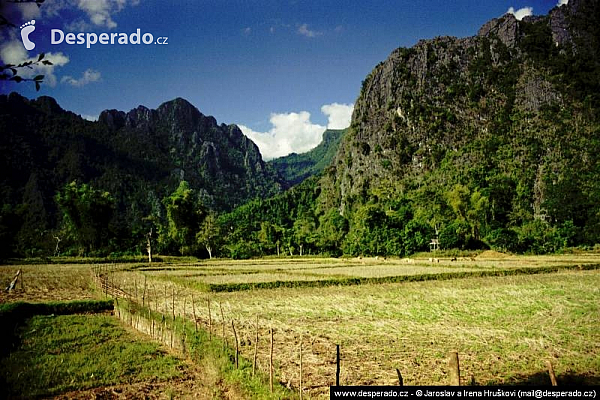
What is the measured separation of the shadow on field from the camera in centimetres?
720

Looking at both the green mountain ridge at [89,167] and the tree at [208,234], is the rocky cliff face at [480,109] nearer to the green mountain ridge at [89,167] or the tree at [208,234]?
the tree at [208,234]

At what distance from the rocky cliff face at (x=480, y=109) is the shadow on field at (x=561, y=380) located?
3067 inches

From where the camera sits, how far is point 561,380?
7383mm

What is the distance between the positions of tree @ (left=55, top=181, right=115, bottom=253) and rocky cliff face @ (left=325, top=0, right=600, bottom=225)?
68.5 m

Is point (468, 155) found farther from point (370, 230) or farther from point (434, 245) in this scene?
point (370, 230)

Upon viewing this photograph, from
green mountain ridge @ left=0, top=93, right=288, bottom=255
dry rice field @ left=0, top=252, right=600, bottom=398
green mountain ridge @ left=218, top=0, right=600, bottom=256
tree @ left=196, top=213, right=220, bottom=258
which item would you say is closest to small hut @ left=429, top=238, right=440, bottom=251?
green mountain ridge @ left=218, top=0, right=600, bottom=256

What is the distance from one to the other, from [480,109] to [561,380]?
11837 cm

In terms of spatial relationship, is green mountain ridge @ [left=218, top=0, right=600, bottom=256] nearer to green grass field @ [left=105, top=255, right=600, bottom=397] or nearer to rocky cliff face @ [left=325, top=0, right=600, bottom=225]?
rocky cliff face @ [left=325, top=0, right=600, bottom=225]

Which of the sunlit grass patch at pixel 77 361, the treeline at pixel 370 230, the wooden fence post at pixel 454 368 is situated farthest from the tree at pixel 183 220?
the wooden fence post at pixel 454 368

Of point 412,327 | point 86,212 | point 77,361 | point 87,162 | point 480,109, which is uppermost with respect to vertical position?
point 480,109

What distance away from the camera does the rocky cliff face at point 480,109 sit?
91.6 meters

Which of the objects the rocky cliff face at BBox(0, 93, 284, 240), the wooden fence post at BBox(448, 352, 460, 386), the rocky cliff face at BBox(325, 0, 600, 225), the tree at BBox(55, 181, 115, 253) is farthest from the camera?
the rocky cliff face at BBox(0, 93, 284, 240)

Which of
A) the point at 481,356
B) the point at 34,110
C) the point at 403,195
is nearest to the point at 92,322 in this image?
the point at 481,356

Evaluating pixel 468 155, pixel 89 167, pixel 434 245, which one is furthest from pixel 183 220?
pixel 89 167
